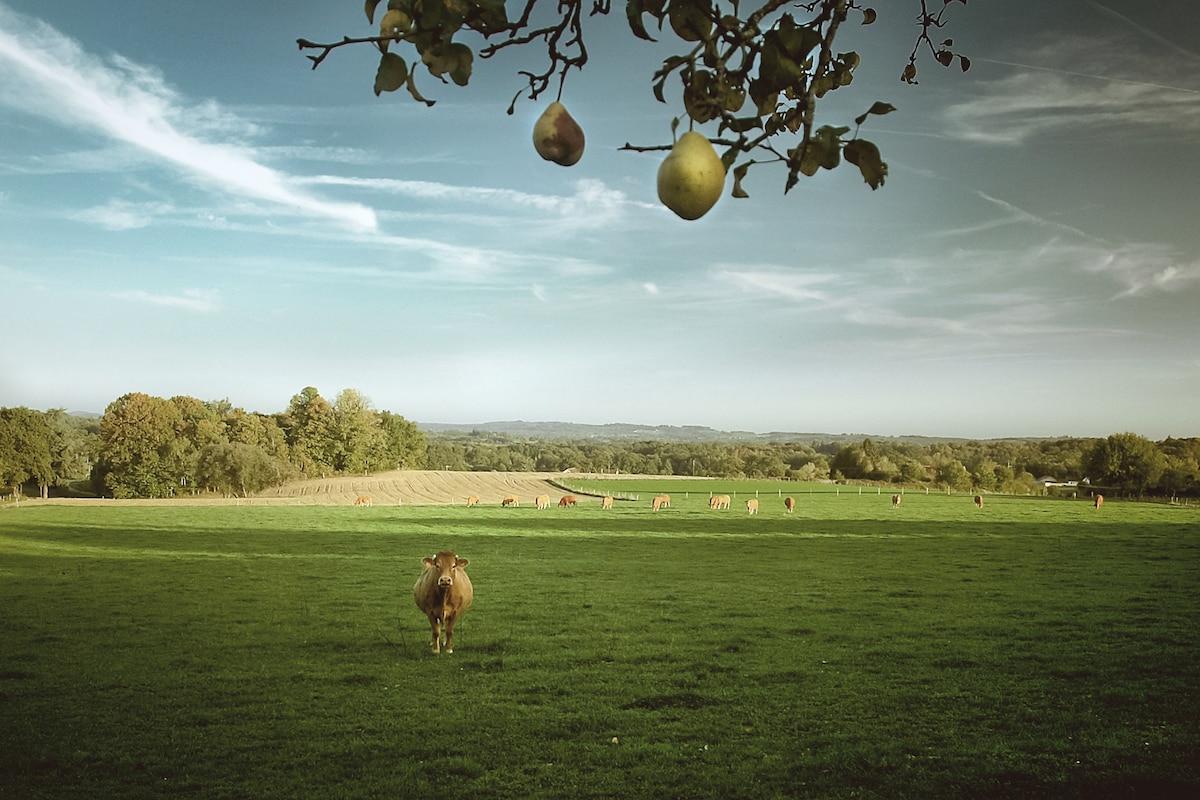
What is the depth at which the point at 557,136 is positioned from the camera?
195 centimetres

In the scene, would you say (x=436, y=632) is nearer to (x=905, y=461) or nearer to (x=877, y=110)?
(x=877, y=110)

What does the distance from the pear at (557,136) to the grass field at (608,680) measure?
6.24 metres

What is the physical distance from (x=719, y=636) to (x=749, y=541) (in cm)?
1964

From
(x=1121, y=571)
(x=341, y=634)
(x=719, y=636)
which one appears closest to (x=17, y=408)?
(x=341, y=634)

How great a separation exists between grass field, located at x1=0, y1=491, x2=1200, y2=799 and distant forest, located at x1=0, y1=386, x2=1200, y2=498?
49.8m

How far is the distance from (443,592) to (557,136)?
397 inches

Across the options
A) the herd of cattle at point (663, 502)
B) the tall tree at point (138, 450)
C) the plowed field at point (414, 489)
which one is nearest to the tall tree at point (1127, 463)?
the herd of cattle at point (663, 502)

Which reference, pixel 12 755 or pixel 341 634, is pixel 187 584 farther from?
pixel 12 755

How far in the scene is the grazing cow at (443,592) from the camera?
36.1ft

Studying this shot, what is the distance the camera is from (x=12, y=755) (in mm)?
7496

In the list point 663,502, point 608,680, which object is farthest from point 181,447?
point 608,680

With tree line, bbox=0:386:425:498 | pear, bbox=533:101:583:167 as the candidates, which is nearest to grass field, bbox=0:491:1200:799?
pear, bbox=533:101:583:167

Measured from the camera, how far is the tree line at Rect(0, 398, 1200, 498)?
69000mm

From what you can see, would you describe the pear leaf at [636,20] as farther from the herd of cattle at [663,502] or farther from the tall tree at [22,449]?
the tall tree at [22,449]
